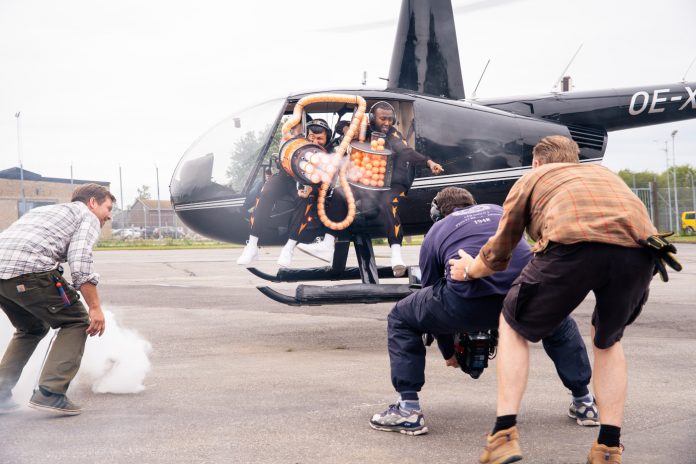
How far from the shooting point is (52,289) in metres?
4.54

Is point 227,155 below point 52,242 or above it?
above

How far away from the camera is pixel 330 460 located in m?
3.52

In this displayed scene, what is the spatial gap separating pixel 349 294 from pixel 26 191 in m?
2.96

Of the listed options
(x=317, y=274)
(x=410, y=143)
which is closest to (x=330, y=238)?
(x=317, y=274)

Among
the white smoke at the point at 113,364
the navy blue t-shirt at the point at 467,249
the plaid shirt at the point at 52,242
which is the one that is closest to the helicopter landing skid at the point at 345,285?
the white smoke at the point at 113,364

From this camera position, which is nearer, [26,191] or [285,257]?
[26,191]

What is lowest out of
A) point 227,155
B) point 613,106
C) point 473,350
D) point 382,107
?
point 473,350

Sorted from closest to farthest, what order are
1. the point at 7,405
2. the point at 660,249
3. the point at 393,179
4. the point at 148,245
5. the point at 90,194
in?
the point at 660,249
the point at 7,405
the point at 90,194
the point at 393,179
the point at 148,245

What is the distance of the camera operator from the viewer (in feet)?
12.8

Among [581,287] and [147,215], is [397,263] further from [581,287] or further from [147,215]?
[147,215]

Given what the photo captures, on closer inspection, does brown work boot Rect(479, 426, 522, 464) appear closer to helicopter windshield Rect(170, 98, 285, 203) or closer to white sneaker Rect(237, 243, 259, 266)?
white sneaker Rect(237, 243, 259, 266)

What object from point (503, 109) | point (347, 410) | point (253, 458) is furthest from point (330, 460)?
point (503, 109)

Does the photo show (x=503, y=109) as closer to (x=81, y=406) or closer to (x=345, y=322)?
(x=345, y=322)

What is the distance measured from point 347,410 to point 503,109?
487cm
